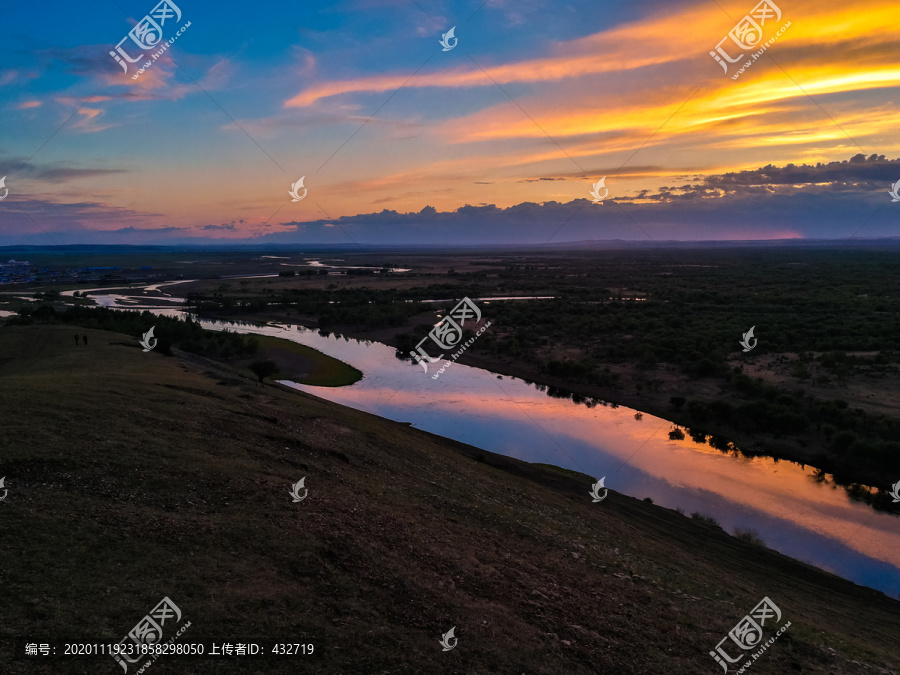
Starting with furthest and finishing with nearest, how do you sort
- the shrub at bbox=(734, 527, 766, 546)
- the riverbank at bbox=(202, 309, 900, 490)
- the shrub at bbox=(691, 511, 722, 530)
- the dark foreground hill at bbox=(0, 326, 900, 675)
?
the riverbank at bbox=(202, 309, 900, 490) < the shrub at bbox=(691, 511, 722, 530) < the shrub at bbox=(734, 527, 766, 546) < the dark foreground hill at bbox=(0, 326, 900, 675)

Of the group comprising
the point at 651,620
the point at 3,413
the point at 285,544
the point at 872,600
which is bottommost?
the point at 872,600

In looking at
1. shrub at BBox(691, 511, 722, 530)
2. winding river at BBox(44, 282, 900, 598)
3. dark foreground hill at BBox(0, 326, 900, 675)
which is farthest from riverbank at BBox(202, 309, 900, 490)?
dark foreground hill at BBox(0, 326, 900, 675)

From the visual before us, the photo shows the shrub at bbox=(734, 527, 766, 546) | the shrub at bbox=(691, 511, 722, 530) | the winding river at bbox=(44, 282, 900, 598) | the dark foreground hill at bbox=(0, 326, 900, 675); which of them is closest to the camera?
the dark foreground hill at bbox=(0, 326, 900, 675)

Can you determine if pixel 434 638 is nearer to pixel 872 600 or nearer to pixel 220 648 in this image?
pixel 220 648

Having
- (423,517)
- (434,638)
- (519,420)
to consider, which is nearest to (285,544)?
(434,638)

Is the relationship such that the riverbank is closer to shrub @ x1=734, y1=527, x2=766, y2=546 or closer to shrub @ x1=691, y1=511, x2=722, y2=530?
shrub @ x1=734, y1=527, x2=766, y2=546

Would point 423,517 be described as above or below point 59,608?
below

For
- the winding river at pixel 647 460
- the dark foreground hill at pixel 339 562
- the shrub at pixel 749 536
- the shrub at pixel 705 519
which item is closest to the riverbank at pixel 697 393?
the winding river at pixel 647 460

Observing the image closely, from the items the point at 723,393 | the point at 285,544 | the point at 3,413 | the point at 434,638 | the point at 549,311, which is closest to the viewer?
the point at 434,638
